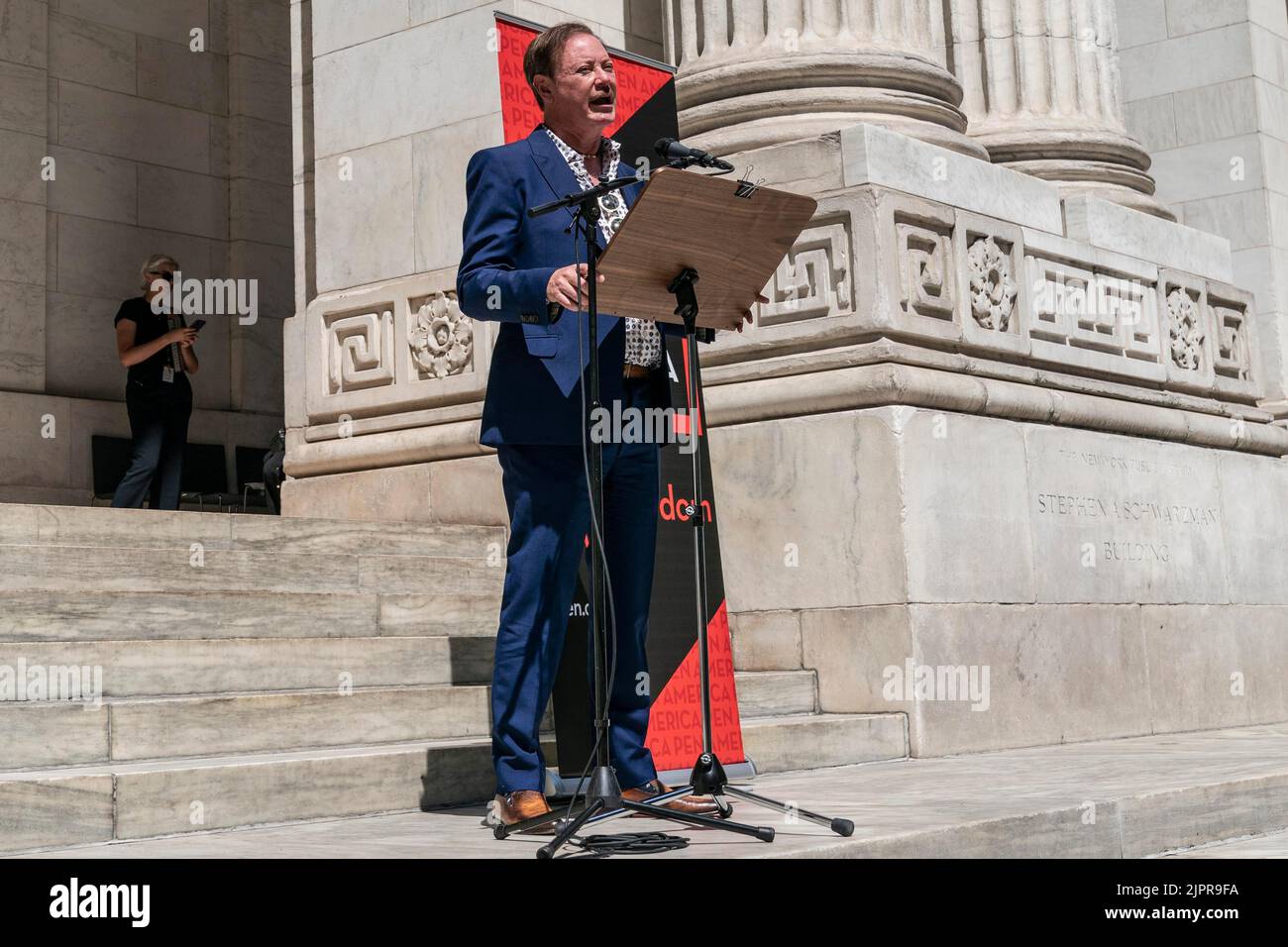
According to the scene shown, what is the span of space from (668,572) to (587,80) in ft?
7.39

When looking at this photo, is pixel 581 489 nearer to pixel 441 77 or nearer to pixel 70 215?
pixel 441 77

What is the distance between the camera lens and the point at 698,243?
4.93 meters

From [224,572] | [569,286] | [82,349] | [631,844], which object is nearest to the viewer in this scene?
[631,844]

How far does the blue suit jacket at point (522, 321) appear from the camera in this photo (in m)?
5.47

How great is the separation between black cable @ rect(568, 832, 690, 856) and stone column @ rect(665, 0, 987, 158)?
536cm

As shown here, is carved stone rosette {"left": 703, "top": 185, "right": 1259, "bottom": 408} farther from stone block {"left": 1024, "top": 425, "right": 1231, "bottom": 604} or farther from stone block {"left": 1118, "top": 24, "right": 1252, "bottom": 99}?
stone block {"left": 1118, "top": 24, "right": 1252, "bottom": 99}

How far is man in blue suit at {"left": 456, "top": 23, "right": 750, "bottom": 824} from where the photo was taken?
17.7 feet

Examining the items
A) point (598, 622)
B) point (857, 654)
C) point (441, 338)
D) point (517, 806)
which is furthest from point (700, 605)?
point (441, 338)

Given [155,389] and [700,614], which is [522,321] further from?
[155,389]

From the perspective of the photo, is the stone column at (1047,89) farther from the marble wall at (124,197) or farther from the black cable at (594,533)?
the marble wall at (124,197)

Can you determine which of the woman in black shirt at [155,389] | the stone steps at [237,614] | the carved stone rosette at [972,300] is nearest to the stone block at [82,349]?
the woman in black shirt at [155,389]

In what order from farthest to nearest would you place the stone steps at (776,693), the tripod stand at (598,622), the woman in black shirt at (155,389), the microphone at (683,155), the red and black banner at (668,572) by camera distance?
the woman in black shirt at (155,389), the stone steps at (776,693), the red and black banner at (668,572), the microphone at (683,155), the tripod stand at (598,622)

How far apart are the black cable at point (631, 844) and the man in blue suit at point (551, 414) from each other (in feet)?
1.59

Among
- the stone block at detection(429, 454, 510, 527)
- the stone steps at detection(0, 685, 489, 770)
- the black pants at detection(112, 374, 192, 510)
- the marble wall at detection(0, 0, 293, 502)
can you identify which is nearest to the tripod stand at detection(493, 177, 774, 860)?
the stone steps at detection(0, 685, 489, 770)
